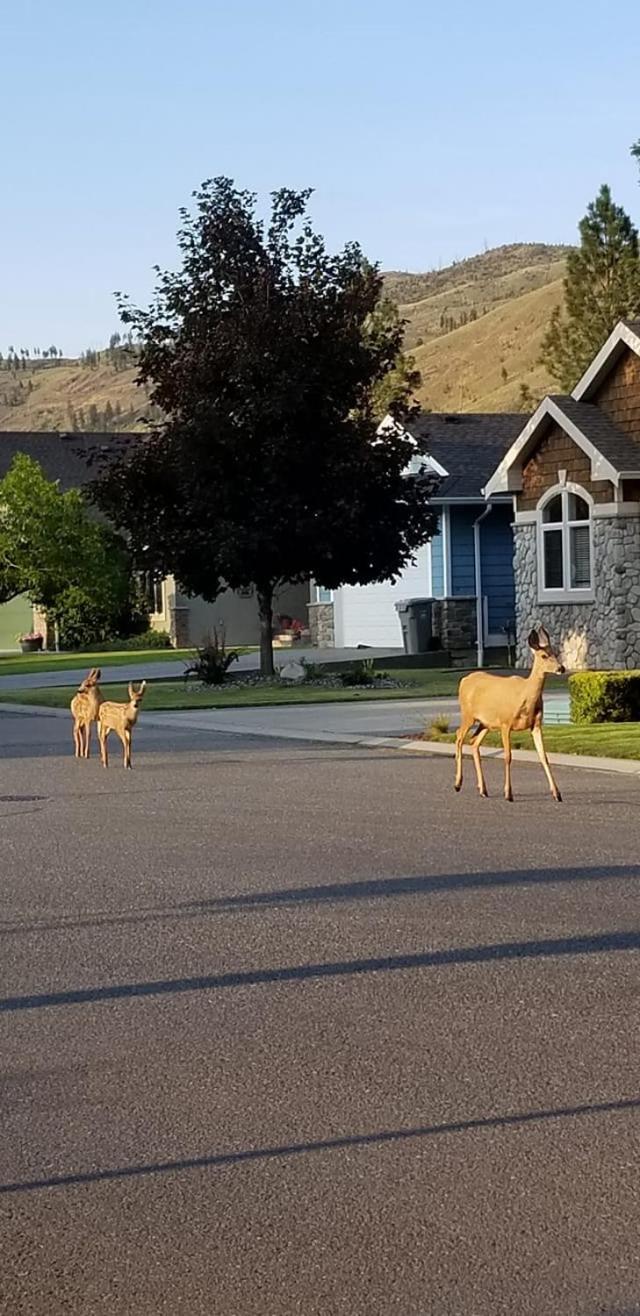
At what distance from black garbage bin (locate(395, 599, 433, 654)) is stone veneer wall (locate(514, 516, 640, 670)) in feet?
30.5

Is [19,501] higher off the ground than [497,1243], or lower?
higher

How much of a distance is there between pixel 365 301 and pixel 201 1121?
29.6m

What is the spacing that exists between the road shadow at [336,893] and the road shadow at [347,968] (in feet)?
5.27

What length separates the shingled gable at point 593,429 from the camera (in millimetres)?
32969

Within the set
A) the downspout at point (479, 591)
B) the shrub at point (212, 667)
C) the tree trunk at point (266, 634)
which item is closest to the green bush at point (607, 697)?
the shrub at point (212, 667)

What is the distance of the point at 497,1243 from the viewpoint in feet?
17.8

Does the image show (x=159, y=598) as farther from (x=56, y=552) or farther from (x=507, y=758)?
(x=507, y=758)

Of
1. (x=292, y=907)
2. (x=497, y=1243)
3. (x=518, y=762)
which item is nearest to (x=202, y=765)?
(x=518, y=762)

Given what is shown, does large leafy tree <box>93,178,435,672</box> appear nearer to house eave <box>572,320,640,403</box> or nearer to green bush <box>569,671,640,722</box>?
house eave <box>572,320,640,403</box>

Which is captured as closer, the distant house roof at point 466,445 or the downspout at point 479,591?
the downspout at point 479,591

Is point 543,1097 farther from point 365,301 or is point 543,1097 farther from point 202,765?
point 365,301

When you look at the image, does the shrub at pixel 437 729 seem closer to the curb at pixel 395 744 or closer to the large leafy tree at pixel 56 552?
the curb at pixel 395 744

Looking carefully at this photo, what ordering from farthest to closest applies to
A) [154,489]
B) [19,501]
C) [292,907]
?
[19,501] < [154,489] < [292,907]

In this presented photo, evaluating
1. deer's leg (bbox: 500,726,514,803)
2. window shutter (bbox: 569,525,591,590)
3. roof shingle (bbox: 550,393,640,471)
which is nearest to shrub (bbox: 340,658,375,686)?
window shutter (bbox: 569,525,591,590)
